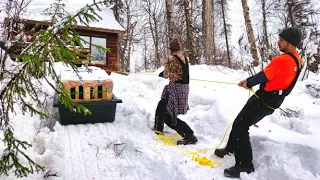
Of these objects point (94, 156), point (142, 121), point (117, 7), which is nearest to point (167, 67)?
point (142, 121)

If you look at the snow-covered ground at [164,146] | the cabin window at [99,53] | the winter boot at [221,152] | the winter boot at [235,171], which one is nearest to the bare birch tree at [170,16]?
the cabin window at [99,53]

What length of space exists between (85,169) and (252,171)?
2.05 m

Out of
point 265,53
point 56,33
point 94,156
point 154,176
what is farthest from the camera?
point 265,53

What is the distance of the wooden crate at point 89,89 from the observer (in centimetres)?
459

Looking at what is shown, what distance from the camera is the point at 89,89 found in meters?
4.67

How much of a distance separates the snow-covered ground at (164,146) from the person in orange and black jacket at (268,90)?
0.76 feet

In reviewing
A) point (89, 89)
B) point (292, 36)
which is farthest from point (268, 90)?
point (89, 89)

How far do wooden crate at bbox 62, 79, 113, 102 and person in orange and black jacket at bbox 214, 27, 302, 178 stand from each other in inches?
89.1

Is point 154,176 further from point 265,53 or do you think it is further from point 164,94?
point 265,53

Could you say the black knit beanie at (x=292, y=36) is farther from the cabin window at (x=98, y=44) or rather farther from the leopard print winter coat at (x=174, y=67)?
the cabin window at (x=98, y=44)

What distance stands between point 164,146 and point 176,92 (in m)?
0.87

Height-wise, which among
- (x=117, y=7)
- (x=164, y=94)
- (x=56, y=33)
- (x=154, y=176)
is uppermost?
(x=117, y=7)

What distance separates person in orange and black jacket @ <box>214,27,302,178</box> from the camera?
10.3 ft

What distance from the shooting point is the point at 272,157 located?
11.6 feet
